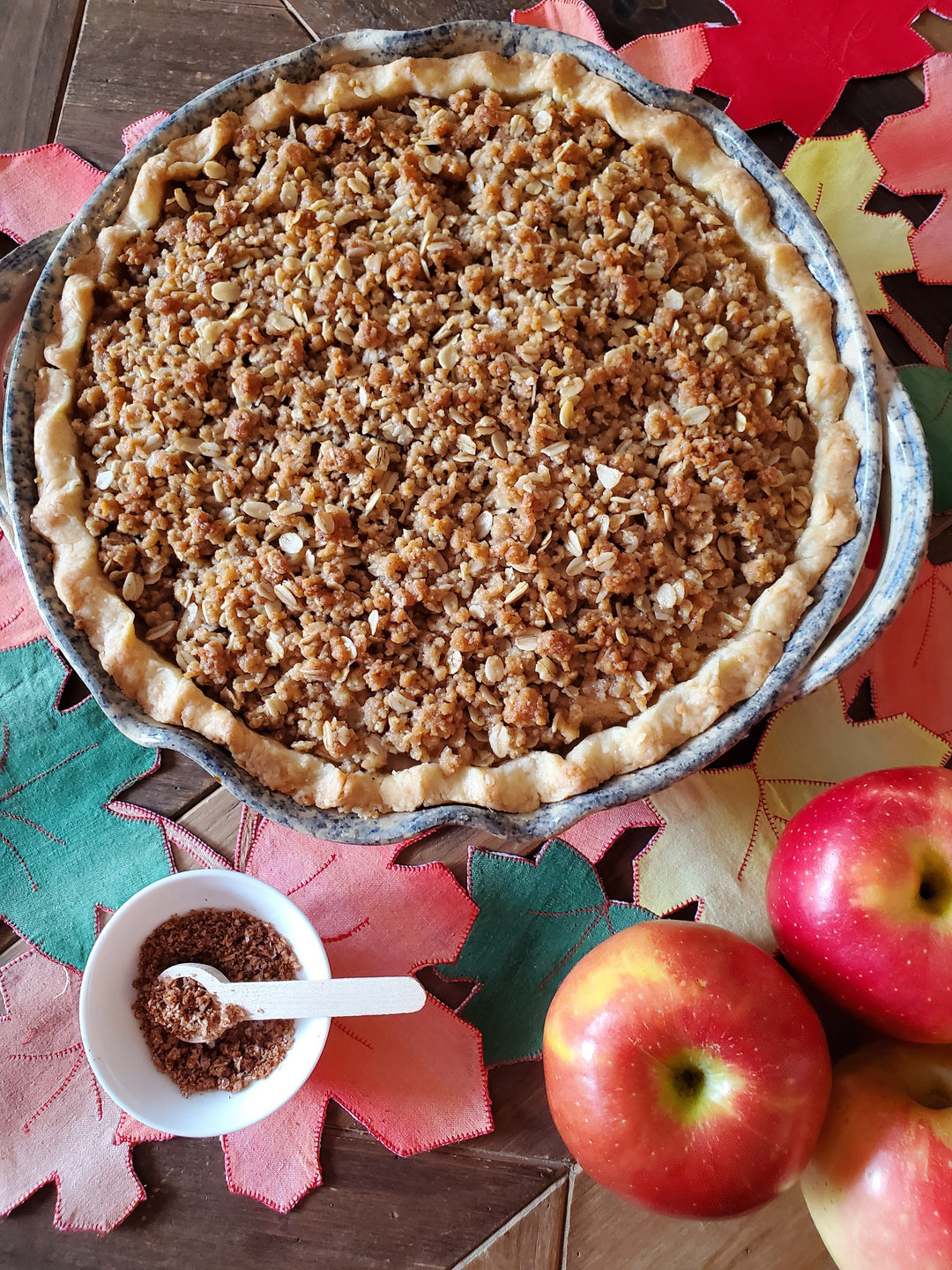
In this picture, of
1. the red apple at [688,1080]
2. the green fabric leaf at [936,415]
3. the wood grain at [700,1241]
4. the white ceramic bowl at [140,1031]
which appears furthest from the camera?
the green fabric leaf at [936,415]

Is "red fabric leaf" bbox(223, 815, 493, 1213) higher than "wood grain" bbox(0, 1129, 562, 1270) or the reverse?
higher

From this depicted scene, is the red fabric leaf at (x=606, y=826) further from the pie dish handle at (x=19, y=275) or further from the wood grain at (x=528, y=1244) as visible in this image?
the pie dish handle at (x=19, y=275)

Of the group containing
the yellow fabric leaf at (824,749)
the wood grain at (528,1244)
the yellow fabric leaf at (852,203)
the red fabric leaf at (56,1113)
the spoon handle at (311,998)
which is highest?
the yellow fabric leaf at (852,203)

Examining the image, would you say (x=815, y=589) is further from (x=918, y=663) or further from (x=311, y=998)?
(x=311, y=998)

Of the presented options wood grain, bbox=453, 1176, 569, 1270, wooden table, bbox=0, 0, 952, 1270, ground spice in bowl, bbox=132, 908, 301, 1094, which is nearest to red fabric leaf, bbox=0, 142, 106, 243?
wooden table, bbox=0, 0, 952, 1270

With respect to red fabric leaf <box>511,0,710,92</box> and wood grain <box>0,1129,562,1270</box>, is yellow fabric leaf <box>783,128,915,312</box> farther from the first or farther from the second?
wood grain <box>0,1129,562,1270</box>

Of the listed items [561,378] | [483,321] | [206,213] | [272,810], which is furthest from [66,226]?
[272,810]

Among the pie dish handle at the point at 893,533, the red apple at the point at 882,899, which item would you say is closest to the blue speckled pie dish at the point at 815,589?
the pie dish handle at the point at 893,533

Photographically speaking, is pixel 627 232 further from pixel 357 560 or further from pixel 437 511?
pixel 357 560
